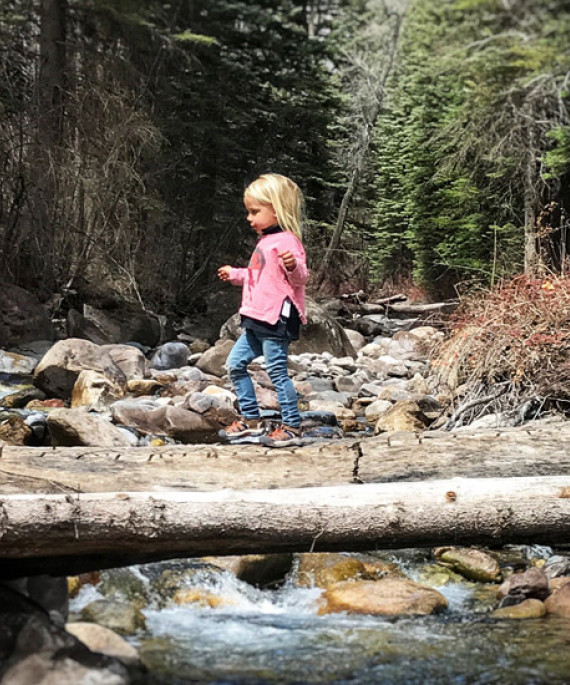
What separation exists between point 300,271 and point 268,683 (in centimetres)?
214

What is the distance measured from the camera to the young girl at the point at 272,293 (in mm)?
3277

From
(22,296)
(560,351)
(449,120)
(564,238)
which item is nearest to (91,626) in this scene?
(449,120)

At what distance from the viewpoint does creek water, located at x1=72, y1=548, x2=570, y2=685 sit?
59.0 inches

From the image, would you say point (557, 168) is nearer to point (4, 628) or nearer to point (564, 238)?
point (4, 628)

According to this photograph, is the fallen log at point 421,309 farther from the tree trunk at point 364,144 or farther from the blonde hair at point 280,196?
the blonde hair at point 280,196

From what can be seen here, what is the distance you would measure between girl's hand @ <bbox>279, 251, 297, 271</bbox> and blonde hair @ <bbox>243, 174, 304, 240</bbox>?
8.6 inches

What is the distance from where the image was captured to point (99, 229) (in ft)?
18.7

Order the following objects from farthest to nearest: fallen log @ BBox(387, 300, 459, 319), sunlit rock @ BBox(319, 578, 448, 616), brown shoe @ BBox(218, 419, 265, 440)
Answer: fallen log @ BBox(387, 300, 459, 319), brown shoe @ BBox(218, 419, 265, 440), sunlit rock @ BBox(319, 578, 448, 616)

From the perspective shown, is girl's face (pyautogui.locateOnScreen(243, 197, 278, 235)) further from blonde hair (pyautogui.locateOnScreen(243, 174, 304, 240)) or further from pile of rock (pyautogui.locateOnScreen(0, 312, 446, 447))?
pile of rock (pyautogui.locateOnScreen(0, 312, 446, 447))

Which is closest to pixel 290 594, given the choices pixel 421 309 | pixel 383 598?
pixel 383 598

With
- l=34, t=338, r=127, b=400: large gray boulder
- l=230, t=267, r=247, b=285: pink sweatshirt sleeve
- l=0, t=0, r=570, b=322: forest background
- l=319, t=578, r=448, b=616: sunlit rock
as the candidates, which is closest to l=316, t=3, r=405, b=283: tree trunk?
l=0, t=0, r=570, b=322: forest background

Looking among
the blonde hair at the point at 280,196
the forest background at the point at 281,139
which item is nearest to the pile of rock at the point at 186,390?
the forest background at the point at 281,139

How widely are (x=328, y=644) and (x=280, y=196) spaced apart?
79.5 inches

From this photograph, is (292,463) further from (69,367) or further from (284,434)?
(69,367)
